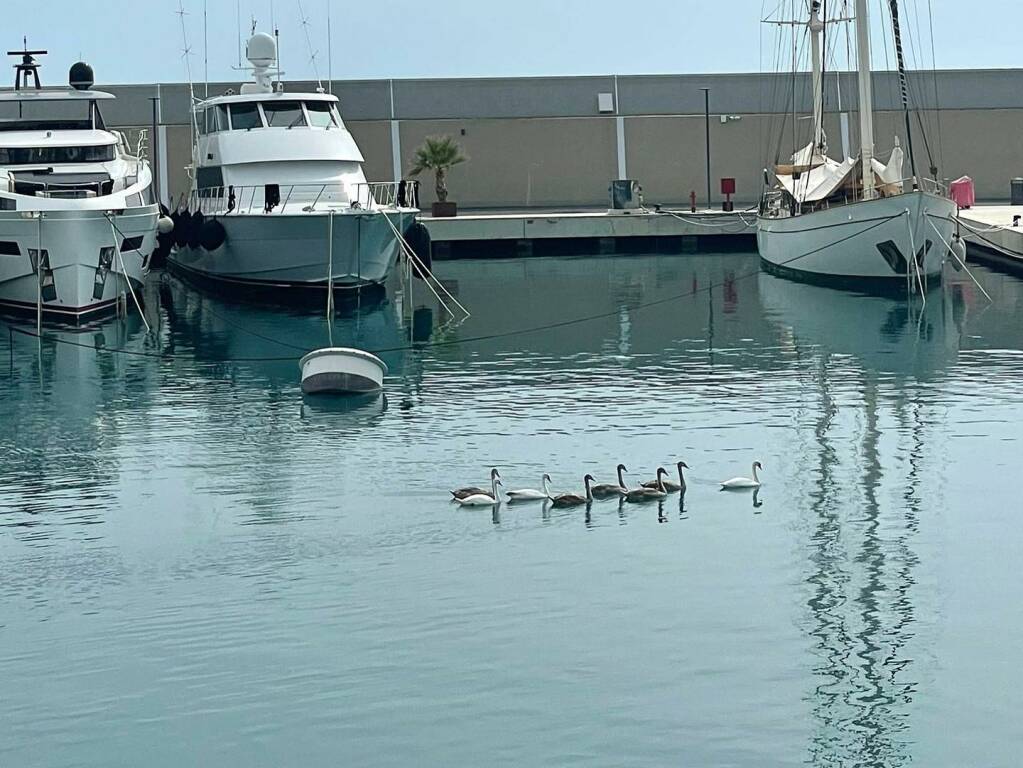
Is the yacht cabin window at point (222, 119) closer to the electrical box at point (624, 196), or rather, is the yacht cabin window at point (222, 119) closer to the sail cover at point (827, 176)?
the sail cover at point (827, 176)

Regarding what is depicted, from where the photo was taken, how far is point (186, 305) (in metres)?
40.5

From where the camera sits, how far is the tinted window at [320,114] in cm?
4181

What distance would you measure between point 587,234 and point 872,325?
21.7m

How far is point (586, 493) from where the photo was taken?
18.7m

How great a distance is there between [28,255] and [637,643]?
24798mm

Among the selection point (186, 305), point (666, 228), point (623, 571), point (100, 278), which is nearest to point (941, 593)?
point (623, 571)

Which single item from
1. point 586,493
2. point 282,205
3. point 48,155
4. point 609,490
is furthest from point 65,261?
point 609,490

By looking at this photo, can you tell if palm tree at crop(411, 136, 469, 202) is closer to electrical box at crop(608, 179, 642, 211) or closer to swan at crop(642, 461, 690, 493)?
electrical box at crop(608, 179, 642, 211)

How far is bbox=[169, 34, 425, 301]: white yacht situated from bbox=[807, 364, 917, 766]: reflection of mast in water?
20020 mm

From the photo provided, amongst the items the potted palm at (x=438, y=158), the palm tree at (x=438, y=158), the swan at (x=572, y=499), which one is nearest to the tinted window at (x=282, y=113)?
the potted palm at (x=438, y=158)

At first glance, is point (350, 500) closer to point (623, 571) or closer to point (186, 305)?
point (623, 571)

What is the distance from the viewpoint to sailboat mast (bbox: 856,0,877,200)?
4022 centimetres

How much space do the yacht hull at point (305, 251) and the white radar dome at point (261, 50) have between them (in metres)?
6.26

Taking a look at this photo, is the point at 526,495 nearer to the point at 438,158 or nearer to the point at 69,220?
the point at 69,220
